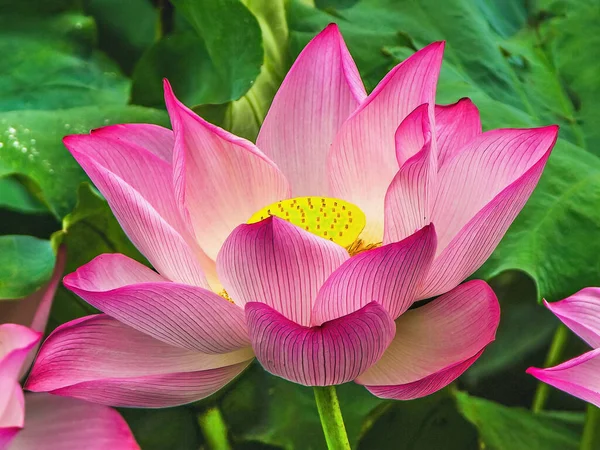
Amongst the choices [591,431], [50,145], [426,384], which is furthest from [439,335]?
[50,145]

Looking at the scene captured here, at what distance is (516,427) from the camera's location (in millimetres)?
453

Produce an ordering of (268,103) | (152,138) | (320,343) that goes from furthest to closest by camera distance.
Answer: (268,103), (152,138), (320,343)

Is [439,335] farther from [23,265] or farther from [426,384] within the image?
[23,265]

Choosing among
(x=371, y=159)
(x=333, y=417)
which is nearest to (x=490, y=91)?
(x=371, y=159)

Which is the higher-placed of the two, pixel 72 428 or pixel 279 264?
pixel 279 264

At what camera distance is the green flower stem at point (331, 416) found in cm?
33

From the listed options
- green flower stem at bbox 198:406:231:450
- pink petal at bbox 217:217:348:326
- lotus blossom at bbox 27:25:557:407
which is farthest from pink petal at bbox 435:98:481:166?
green flower stem at bbox 198:406:231:450

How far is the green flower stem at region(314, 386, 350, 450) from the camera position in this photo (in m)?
0.33

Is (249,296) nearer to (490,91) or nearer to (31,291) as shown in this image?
(31,291)

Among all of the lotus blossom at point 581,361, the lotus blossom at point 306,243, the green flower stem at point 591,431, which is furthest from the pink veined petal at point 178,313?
the green flower stem at point 591,431

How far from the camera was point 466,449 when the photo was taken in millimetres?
444

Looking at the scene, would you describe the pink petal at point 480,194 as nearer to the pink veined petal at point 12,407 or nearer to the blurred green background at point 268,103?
the blurred green background at point 268,103

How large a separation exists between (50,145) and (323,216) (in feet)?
0.57

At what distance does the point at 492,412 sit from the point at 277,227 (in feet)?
0.81
